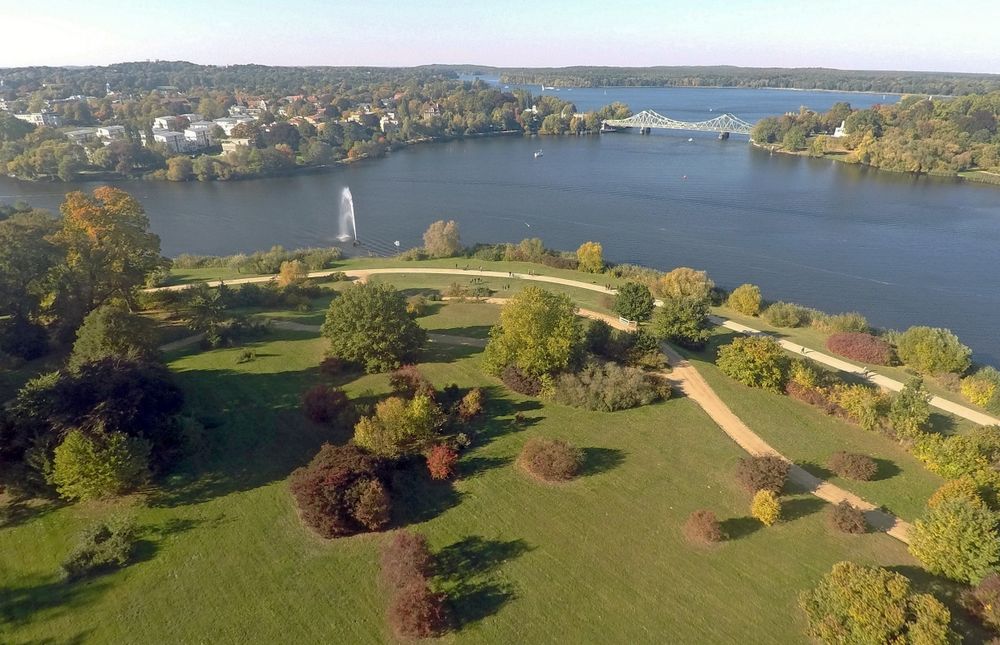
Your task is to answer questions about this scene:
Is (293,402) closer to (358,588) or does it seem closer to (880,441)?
(358,588)

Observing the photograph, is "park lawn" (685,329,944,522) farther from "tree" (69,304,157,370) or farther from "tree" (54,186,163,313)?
"tree" (54,186,163,313)

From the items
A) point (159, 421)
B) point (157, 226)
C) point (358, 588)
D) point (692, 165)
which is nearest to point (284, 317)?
point (159, 421)

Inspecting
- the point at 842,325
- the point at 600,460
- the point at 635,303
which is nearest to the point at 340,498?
the point at 600,460

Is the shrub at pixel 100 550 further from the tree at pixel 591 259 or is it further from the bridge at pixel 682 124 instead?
the bridge at pixel 682 124

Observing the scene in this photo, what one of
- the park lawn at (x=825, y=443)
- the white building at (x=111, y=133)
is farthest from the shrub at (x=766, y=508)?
the white building at (x=111, y=133)

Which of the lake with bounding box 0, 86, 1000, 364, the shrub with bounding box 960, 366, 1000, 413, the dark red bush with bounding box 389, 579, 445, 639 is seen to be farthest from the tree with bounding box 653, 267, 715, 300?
the dark red bush with bounding box 389, 579, 445, 639

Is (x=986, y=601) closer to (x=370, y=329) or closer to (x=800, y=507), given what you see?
(x=800, y=507)
